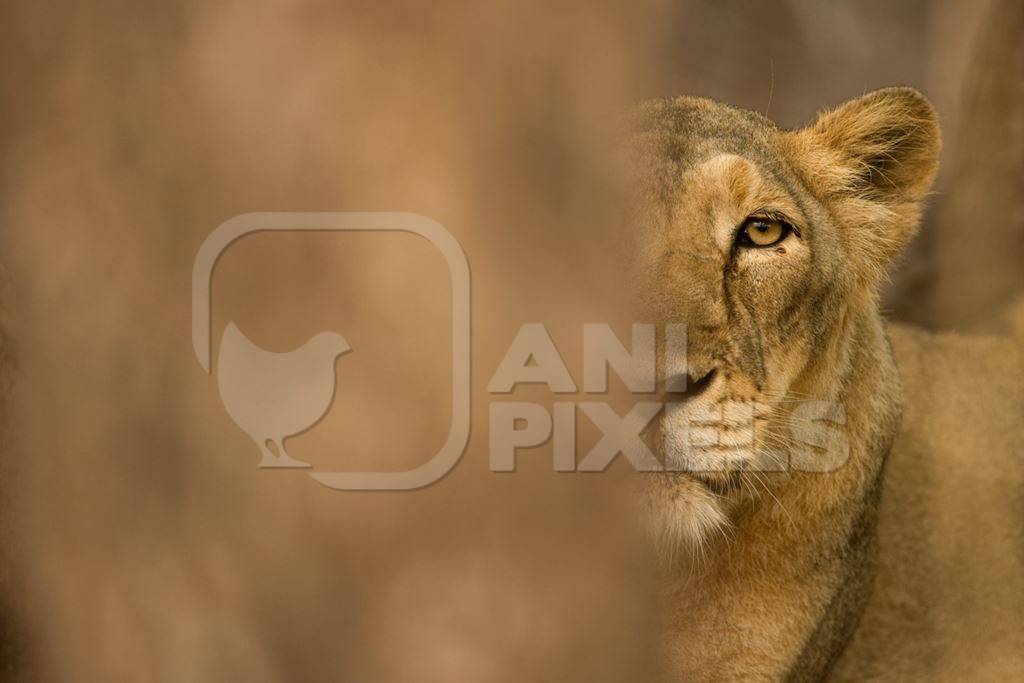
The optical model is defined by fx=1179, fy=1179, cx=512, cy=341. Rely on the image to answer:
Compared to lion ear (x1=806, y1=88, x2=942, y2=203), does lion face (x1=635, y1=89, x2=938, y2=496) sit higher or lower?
lower

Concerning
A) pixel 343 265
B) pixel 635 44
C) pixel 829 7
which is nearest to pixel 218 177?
pixel 343 265

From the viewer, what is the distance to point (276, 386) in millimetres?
1065

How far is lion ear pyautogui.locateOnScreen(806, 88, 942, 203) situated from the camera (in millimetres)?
3949

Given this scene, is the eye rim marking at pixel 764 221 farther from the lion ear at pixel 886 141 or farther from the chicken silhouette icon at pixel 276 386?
the chicken silhouette icon at pixel 276 386

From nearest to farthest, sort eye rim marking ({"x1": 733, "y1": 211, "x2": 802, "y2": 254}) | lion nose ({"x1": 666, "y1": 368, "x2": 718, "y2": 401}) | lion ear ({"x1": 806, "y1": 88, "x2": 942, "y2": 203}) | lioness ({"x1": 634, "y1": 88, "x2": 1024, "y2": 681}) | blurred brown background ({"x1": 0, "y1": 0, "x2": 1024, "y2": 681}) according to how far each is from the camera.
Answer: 1. blurred brown background ({"x1": 0, "y1": 0, "x2": 1024, "y2": 681})
2. lion nose ({"x1": 666, "y1": 368, "x2": 718, "y2": 401})
3. lioness ({"x1": 634, "y1": 88, "x2": 1024, "y2": 681})
4. eye rim marking ({"x1": 733, "y1": 211, "x2": 802, "y2": 254})
5. lion ear ({"x1": 806, "y1": 88, "x2": 942, "y2": 203})

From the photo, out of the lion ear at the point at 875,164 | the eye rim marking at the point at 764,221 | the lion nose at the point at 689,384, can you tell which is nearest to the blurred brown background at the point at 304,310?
the lion nose at the point at 689,384

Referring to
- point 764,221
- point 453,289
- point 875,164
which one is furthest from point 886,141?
point 453,289

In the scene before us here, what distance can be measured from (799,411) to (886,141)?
3.53 ft

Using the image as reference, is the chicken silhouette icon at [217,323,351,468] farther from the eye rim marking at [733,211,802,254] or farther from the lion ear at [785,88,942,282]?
the lion ear at [785,88,942,282]

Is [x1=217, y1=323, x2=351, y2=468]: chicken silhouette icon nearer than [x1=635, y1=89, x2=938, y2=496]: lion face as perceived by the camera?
Yes

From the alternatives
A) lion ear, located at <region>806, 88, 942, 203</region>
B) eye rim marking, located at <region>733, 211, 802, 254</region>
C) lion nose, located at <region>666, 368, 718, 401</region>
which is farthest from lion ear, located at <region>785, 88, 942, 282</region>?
lion nose, located at <region>666, 368, 718, 401</region>

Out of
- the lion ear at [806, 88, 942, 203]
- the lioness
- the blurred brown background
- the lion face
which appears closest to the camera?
the blurred brown background

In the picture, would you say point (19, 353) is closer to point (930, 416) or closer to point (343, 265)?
point (343, 265)

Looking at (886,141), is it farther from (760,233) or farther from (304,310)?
(304,310)
